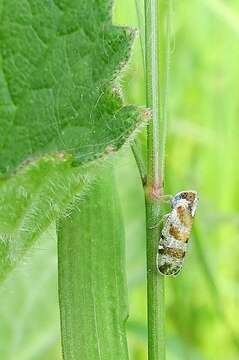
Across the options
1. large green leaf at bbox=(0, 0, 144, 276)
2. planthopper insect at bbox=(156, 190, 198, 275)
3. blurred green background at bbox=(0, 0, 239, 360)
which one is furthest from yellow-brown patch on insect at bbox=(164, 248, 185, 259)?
blurred green background at bbox=(0, 0, 239, 360)

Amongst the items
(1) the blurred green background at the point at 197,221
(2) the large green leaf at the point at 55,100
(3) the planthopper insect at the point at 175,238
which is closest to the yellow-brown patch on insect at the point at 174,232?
(3) the planthopper insect at the point at 175,238

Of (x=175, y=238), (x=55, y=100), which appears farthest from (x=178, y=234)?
(x=55, y=100)

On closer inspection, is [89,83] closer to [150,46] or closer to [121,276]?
[150,46]

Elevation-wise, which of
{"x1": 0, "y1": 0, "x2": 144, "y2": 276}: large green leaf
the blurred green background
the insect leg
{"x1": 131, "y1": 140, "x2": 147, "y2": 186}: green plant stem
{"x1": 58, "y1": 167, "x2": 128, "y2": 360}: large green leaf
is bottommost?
the blurred green background

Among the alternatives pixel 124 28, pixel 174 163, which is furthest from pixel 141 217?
pixel 124 28

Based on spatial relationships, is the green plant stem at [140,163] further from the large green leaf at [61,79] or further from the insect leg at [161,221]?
the large green leaf at [61,79]

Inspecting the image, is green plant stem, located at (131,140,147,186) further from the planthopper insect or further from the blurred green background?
the blurred green background
